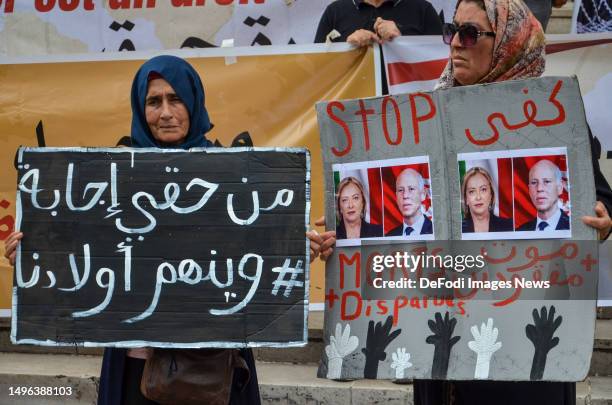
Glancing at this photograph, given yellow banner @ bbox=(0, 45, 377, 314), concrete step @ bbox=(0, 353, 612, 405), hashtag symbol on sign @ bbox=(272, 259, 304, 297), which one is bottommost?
concrete step @ bbox=(0, 353, 612, 405)

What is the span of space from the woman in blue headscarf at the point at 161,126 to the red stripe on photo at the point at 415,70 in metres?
2.20

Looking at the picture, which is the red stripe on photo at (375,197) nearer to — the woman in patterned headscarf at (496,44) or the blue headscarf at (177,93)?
the woman in patterned headscarf at (496,44)

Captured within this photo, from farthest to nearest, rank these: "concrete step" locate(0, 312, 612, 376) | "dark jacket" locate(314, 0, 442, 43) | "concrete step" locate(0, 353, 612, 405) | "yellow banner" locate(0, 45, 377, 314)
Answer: "dark jacket" locate(314, 0, 442, 43)
"yellow banner" locate(0, 45, 377, 314)
"concrete step" locate(0, 312, 612, 376)
"concrete step" locate(0, 353, 612, 405)

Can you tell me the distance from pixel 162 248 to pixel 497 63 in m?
1.14

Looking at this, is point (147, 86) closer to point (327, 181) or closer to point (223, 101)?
point (327, 181)

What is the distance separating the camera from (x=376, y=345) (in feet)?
9.46

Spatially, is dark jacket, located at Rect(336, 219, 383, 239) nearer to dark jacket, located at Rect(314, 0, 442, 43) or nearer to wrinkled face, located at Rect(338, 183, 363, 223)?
wrinkled face, located at Rect(338, 183, 363, 223)

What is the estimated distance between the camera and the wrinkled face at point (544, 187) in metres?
2.80

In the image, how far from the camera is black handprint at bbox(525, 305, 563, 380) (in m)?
2.78

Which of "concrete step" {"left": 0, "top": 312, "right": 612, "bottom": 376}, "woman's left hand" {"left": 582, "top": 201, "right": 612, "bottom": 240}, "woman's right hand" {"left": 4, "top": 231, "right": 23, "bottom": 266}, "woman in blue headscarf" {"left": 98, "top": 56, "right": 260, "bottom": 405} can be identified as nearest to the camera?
"woman's left hand" {"left": 582, "top": 201, "right": 612, "bottom": 240}

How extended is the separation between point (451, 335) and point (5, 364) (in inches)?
138

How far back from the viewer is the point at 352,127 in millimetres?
2977

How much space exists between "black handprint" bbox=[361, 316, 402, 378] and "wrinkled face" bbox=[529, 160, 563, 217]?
55cm

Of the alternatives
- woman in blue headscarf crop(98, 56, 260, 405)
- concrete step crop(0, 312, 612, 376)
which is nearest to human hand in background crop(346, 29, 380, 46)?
concrete step crop(0, 312, 612, 376)
